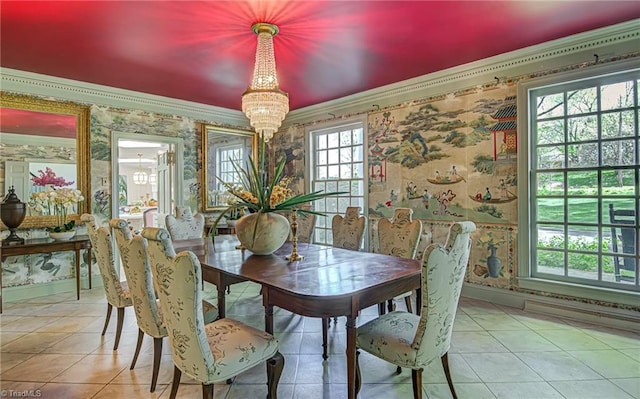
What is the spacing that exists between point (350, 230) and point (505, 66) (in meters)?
2.48

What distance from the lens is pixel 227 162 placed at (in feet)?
18.9

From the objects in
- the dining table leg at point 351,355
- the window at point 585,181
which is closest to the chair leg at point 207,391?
the dining table leg at point 351,355

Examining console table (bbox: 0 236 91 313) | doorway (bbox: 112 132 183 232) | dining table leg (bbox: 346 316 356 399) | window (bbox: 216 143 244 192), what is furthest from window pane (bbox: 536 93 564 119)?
console table (bbox: 0 236 91 313)

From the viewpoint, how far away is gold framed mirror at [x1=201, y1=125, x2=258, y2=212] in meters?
5.36

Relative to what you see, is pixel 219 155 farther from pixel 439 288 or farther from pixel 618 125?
pixel 618 125

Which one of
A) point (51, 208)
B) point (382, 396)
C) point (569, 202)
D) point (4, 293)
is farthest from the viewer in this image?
point (51, 208)

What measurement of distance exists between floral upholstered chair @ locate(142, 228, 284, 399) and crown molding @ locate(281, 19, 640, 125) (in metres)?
3.68

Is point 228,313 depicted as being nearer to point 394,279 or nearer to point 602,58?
point 394,279

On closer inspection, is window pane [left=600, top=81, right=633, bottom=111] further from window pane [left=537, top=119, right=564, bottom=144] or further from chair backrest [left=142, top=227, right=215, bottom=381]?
chair backrest [left=142, top=227, right=215, bottom=381]

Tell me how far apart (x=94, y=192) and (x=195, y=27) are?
2.92 m

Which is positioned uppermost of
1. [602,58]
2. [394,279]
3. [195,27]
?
[195,27]

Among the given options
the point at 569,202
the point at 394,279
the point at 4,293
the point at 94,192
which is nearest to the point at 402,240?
the point at 394,279

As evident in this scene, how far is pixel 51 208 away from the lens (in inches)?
160

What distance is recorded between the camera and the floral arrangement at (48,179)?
393 cm
